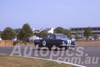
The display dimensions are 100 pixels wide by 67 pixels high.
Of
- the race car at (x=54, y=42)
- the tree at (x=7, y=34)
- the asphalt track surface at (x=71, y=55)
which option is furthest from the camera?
the tree at (x=7, y=34)

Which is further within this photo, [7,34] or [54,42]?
[7,34]

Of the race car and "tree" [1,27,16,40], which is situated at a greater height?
"tree" [1,27,16,40]

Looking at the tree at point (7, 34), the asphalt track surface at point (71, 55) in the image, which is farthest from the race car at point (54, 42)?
the tree at point (7, 34)

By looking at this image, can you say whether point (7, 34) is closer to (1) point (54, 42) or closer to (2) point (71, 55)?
(1) point (54, 42)

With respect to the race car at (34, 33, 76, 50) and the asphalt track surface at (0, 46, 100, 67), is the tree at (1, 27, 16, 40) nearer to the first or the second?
the race car at (34, 33, 76, 50)

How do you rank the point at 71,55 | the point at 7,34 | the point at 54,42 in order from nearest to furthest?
the point at 71,55 < the point at 54,42 < the point at 7,34

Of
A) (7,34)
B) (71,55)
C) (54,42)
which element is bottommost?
(71,55)

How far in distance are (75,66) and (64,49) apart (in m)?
10.0

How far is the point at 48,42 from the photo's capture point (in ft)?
67.6

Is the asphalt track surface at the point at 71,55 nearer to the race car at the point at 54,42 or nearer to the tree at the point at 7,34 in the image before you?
the race car at the point at 54,42

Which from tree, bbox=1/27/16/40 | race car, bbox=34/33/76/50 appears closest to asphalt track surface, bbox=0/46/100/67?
race car, bbox=34/33/76/50

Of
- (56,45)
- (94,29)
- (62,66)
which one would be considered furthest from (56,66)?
(94,29)

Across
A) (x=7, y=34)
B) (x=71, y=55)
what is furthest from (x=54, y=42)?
(x=7, y=34)

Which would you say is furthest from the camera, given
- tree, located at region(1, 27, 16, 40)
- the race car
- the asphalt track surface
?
tree, located at region(1, 27, 16, 40)
